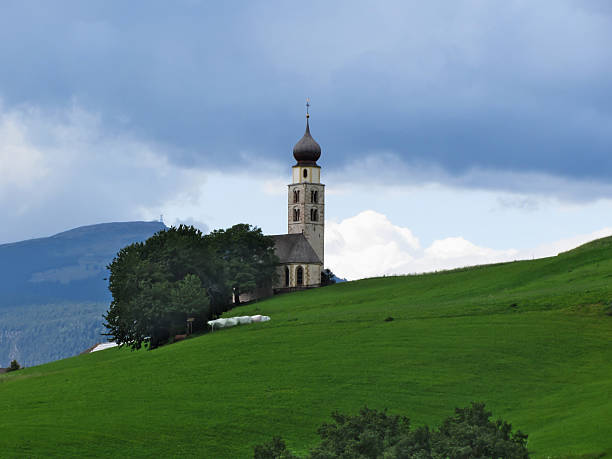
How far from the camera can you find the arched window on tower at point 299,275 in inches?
6147

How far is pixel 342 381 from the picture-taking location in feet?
187

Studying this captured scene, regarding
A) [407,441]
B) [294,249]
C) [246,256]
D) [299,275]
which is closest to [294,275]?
[299,275]

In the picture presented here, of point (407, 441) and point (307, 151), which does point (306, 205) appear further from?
point (407, 441)

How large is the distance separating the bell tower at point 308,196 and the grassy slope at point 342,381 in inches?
3104

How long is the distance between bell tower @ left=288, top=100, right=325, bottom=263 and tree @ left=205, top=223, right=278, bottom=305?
22.2 metres

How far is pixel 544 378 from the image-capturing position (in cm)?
5666

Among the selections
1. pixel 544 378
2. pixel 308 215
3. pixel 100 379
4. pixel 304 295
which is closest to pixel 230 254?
pixel 304 295

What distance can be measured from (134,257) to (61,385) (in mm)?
46004

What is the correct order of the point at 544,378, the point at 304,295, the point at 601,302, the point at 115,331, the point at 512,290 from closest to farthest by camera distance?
1. the point at 544,378
2. the point at 601,302
3. the point at 512,290
4. the point at 115,331
5. the point at 304,295

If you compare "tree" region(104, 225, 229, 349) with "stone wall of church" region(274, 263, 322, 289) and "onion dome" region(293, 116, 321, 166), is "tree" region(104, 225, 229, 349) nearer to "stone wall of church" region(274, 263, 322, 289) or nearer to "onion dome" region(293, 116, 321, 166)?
"stone wall of church" region(274, 263, 322, 289)

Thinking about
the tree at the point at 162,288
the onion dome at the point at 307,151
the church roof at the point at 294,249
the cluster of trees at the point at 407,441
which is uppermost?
the onion dome at the point at 307,151

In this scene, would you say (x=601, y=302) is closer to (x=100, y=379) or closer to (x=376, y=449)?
(x=100, y=379)

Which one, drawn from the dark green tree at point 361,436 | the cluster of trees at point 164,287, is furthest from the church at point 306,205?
the dark green tree at point 361,436

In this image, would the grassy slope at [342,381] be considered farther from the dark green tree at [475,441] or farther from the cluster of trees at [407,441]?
the cluster of trees at [407,441]
